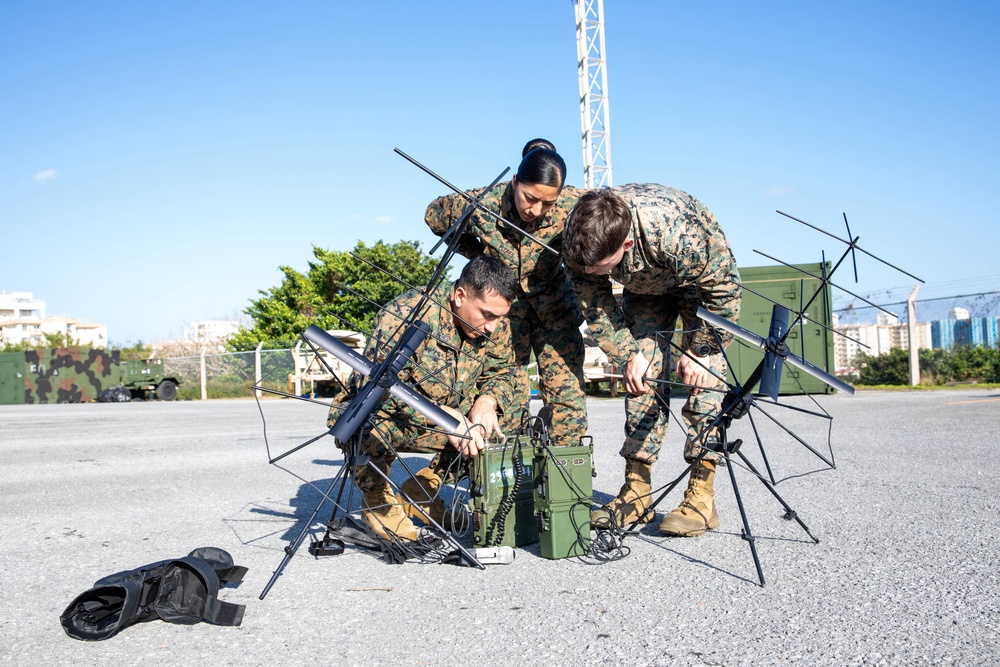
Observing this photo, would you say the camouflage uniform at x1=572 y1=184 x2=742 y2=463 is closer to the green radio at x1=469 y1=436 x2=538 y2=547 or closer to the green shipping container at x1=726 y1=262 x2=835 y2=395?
the green radio at x1=469 y1=436 x2=538 y2=547

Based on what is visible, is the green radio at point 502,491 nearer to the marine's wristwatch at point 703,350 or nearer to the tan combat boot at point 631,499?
the tan combat boot at point 631,499

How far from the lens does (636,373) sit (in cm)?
383

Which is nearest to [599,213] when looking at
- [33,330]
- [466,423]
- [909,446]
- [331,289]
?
[466,423]

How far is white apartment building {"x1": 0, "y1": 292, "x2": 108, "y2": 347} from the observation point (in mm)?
102000

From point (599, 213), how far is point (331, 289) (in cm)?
2648

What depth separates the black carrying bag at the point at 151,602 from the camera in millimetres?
2551

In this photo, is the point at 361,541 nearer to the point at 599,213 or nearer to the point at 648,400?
the point at 648,400

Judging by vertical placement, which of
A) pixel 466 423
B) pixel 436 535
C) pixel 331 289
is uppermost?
pixel 331 289

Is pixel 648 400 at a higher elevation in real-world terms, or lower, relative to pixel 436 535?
higher

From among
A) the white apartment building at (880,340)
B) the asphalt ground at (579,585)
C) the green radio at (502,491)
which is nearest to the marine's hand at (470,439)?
the green radio at (502,491)

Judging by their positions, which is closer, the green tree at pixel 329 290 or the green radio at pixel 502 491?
the green radio at pixel 502 491

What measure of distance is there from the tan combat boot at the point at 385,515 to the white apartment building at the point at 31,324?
95.4 meters

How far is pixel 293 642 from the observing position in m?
2.46

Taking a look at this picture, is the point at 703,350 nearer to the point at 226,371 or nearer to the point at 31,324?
the point at 226,371
